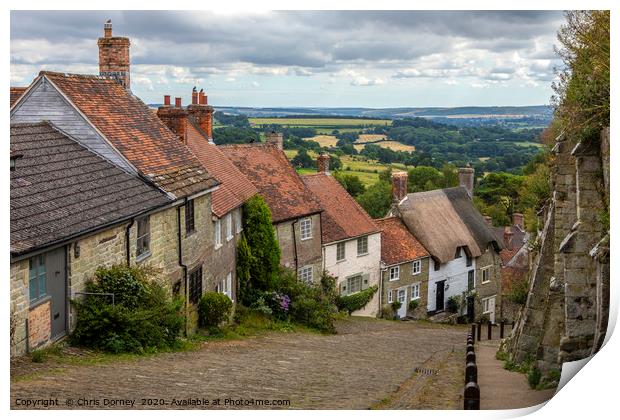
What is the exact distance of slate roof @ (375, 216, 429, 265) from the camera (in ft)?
128

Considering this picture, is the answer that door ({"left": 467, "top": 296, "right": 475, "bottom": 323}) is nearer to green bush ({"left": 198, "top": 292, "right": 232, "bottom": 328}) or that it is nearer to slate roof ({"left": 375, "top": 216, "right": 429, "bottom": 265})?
slate roof ({"left": 375, "top": 216, "right": 429, "bottom": 265})

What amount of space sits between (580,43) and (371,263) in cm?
2392

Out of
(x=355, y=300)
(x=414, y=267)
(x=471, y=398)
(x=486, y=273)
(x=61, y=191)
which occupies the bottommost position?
(x=486, y=273)

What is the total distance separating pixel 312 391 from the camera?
12.5m

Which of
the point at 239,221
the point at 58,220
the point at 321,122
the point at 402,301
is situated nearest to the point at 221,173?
the point at 239,221

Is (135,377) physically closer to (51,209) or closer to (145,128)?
(51,209)

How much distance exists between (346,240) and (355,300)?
2.74m

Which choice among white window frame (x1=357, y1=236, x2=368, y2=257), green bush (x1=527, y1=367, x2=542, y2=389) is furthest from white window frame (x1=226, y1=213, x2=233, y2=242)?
green bush (x1=527, y1=367, x2=542, y2=389)

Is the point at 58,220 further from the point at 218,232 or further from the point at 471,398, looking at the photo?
the point at 218,232

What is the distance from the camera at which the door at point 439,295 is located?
4203 centimetres

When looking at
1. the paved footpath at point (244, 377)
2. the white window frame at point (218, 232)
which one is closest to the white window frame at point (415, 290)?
the white window frame at point (218, 232)

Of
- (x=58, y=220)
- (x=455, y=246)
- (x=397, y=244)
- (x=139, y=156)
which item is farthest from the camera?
(x=455, y=246)

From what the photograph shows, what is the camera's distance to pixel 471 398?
1152 centimetres

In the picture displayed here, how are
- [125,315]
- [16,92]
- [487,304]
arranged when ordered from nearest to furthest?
[125,315], [16,92], [487,304]
